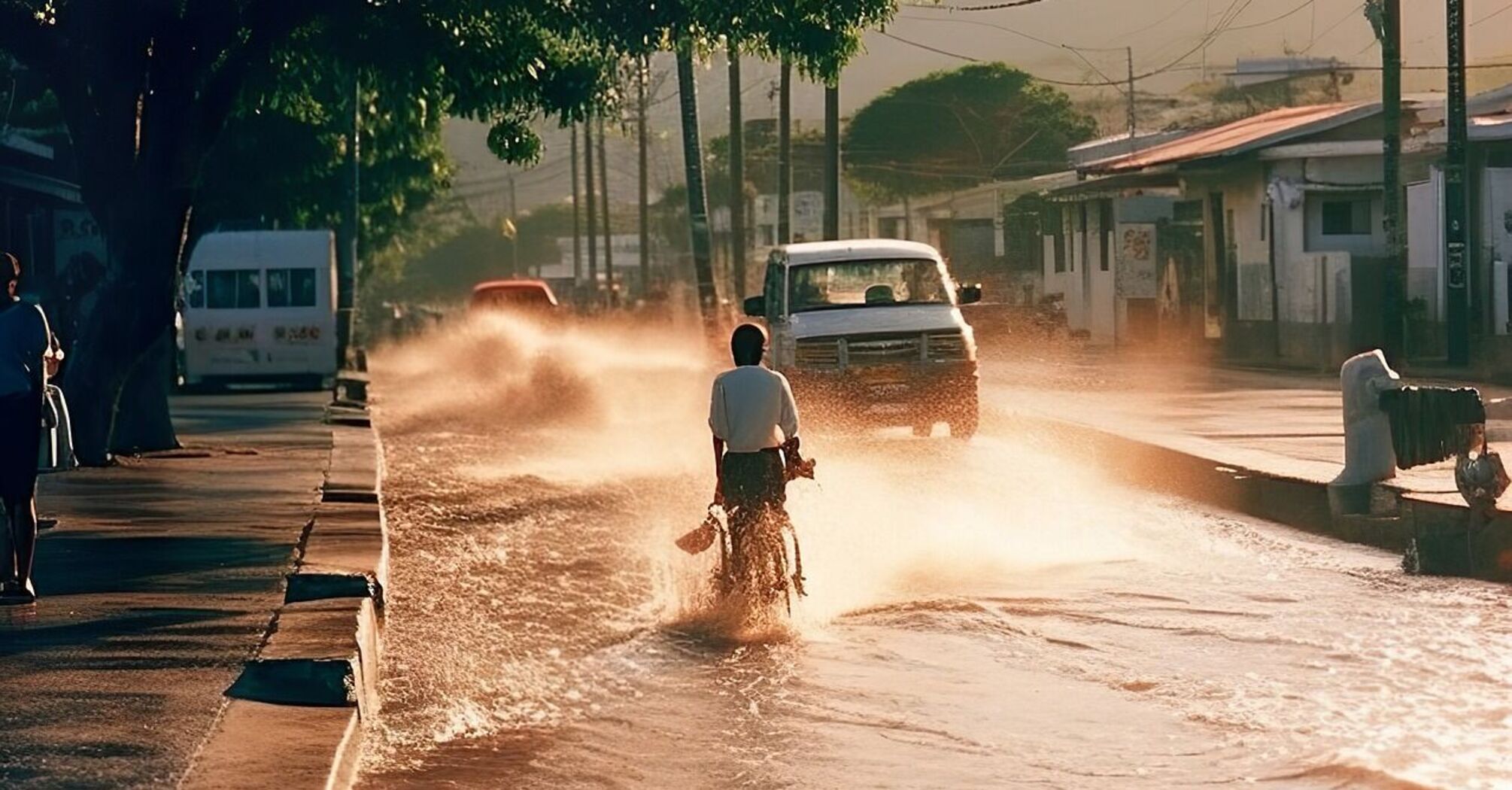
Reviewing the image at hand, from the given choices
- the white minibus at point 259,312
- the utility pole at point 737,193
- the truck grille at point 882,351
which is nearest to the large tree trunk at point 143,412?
the truck grille at point 882,351

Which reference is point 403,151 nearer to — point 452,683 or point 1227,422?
point 1227,422

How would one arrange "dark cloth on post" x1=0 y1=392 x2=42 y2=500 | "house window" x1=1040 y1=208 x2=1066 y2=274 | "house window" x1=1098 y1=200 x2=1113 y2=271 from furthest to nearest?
"house window" x1=1040 y1=208 x2=1066 y2=274 < "house window" x1=1098 y1=200 x2=1113 y2=271 < "dark cloth on post" x1=0 y1=392 x2=42 y2=500

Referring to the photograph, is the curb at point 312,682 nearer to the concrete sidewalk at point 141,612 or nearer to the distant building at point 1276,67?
the concrete sidewalk at point 141,612

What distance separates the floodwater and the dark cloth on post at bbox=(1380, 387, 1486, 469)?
742mm

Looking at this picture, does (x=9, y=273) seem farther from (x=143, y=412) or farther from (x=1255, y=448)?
(x=1255, y=448)

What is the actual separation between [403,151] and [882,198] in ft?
125

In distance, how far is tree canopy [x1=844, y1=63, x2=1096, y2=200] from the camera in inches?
3159

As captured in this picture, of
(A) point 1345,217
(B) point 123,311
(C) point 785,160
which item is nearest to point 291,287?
(C) point 785,160

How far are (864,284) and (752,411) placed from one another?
1326cm

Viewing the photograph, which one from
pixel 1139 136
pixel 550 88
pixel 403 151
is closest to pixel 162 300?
pixel 550 88

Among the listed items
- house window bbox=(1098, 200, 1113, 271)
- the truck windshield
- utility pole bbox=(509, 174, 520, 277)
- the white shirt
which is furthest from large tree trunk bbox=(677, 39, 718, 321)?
utility pole bbox=(509, 174, 520, 277)

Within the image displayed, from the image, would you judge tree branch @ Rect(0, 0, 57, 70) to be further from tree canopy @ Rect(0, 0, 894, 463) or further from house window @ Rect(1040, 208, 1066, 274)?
house window @ Rect(1040, 208, 1066, 274)

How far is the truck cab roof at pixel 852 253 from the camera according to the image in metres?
A: 25.3

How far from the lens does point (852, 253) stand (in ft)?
83.3
